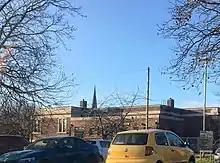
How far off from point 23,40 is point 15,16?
1.42 metres

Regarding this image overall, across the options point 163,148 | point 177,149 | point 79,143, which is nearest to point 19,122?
point 79,143

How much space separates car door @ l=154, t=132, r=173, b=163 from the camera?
16562 millimetres

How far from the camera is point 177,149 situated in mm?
17703

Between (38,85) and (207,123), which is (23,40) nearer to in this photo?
(38,85)

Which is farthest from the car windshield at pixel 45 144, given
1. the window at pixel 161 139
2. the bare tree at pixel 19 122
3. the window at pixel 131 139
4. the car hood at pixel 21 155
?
the bare tree at pixel 19 122

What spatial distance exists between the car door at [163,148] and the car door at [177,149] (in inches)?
9.5

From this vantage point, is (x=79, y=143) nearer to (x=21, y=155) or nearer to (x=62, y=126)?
(x=21, y=155)

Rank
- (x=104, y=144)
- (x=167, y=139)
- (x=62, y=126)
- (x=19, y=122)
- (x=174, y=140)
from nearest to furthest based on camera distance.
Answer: (x=167, y=139), (x=174, y=140), (x=104, y=144), (x=19, y=122), (x=62, y=126)

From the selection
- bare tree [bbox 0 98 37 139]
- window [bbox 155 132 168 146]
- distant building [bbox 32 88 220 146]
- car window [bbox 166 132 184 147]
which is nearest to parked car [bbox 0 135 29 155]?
bare tree [bbox 0 98 37 139]

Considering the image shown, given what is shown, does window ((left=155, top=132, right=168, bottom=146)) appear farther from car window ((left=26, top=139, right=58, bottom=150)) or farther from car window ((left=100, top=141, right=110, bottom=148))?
car window ((left=100, top=141, right=110, bottom=148))

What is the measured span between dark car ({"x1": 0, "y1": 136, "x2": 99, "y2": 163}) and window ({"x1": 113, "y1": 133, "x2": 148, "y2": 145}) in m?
2.49

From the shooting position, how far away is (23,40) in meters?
27.6

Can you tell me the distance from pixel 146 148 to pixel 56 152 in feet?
12.9

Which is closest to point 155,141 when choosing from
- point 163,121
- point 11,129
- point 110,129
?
point 11,129
